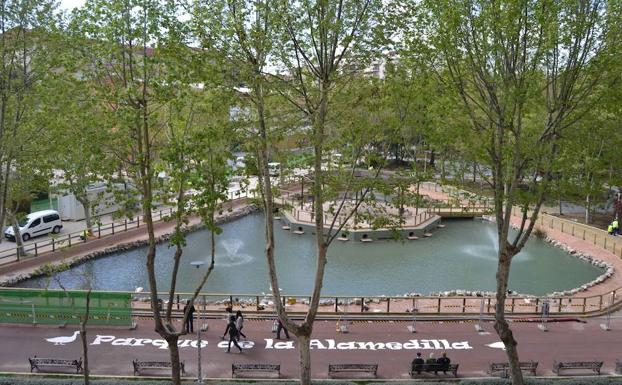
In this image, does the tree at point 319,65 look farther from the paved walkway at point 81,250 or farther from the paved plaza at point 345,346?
the paved walkway at point 81,250

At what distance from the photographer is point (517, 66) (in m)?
11.6

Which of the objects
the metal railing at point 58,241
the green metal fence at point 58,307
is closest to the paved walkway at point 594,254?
the metal railing at point 58,241

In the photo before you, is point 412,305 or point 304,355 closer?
point 304,355

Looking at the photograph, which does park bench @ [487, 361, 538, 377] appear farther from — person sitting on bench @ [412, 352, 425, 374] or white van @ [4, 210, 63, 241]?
white van @ [4, 210, 63, 241]

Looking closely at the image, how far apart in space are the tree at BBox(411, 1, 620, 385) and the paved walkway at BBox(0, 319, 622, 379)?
4026mm

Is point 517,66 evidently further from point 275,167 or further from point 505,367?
point 505,367

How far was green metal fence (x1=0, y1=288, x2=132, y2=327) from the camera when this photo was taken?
1741 centimetres

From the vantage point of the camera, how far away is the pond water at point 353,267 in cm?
2394

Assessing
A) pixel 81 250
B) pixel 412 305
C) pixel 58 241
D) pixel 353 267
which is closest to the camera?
pixel 412 305

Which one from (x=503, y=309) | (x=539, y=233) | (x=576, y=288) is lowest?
(x=576, y=288)

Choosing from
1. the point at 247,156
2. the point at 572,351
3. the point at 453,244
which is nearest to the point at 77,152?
the point at 247,156

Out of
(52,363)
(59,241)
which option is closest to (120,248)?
(59,241)

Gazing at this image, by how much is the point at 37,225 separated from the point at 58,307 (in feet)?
42.7

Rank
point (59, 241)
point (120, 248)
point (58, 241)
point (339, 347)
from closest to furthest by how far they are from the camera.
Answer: point (339, 347) < point (59, 241) < point (58, 241) < point (120, 248)
